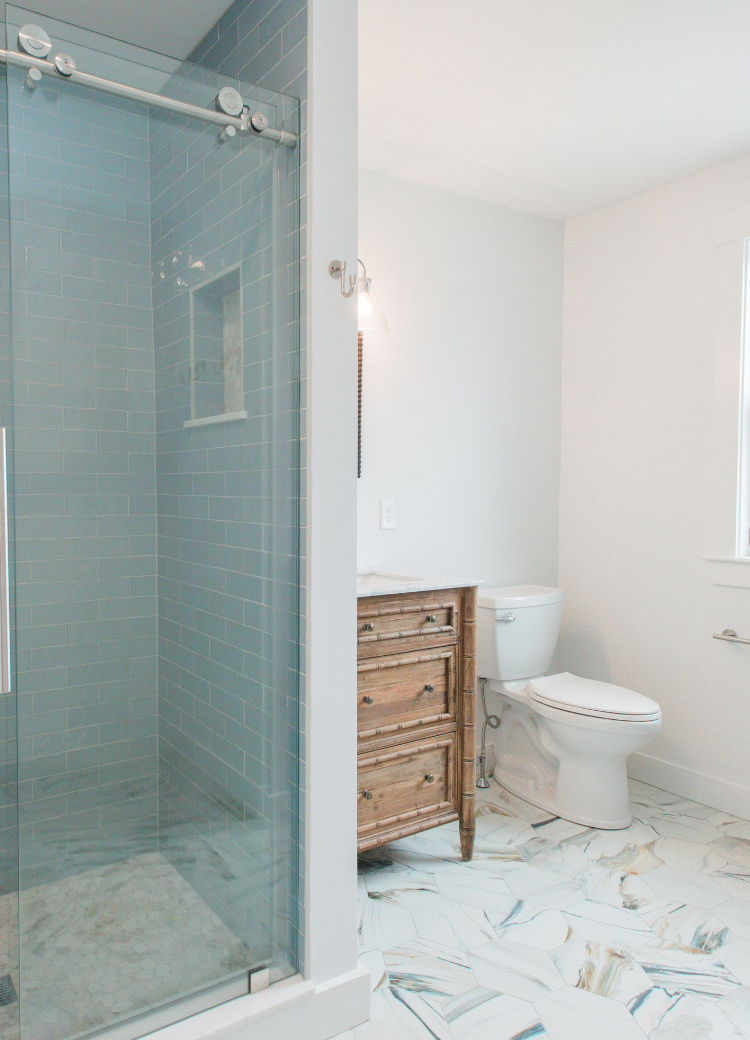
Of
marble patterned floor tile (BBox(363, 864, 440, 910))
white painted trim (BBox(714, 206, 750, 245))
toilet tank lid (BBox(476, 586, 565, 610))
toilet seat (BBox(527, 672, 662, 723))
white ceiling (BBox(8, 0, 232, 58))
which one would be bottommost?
marble patterned floor tile (BBox(363, 864, 440, 910))

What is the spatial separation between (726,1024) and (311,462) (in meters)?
1.58

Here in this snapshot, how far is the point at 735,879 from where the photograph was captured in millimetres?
2227

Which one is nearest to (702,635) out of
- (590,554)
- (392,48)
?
(590,554)

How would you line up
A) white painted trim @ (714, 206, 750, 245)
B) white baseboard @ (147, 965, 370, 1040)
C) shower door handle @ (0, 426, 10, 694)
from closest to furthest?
shower door handle @ (0, 426, 10, 694)
white baseboard @ (147, 965, 370, 1040)
white painted trim @ (714, 206, 750, 245)

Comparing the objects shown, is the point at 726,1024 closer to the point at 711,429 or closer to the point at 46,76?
the point at 711,429

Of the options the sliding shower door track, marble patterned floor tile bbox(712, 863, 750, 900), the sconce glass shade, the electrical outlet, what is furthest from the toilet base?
the sliding shower door track

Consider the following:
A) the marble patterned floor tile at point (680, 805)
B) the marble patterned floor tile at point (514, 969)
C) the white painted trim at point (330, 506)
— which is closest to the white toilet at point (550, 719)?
the marble patterned floor tile at point (680, 805)

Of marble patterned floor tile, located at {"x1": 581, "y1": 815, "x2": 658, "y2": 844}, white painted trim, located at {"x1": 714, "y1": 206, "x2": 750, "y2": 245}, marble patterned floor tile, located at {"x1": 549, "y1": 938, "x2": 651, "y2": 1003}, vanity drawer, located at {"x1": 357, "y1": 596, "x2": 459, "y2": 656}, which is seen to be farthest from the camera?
white painted trim, located at {"x1": 714, "y1": 206, "x2": 750, "y2": 245}

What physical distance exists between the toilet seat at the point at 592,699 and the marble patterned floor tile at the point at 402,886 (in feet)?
2.49

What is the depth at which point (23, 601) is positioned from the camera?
1309 millimetres

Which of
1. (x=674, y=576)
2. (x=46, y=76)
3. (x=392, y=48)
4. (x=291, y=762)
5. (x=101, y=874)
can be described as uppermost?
(x=392, y=48)

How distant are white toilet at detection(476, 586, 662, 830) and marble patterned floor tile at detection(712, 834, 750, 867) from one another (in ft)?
1.02

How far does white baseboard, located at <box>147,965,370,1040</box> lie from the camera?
145 cm

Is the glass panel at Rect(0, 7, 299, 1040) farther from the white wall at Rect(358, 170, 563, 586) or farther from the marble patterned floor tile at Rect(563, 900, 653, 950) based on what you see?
the white wall at Rect(358, 170, 563, 586)
